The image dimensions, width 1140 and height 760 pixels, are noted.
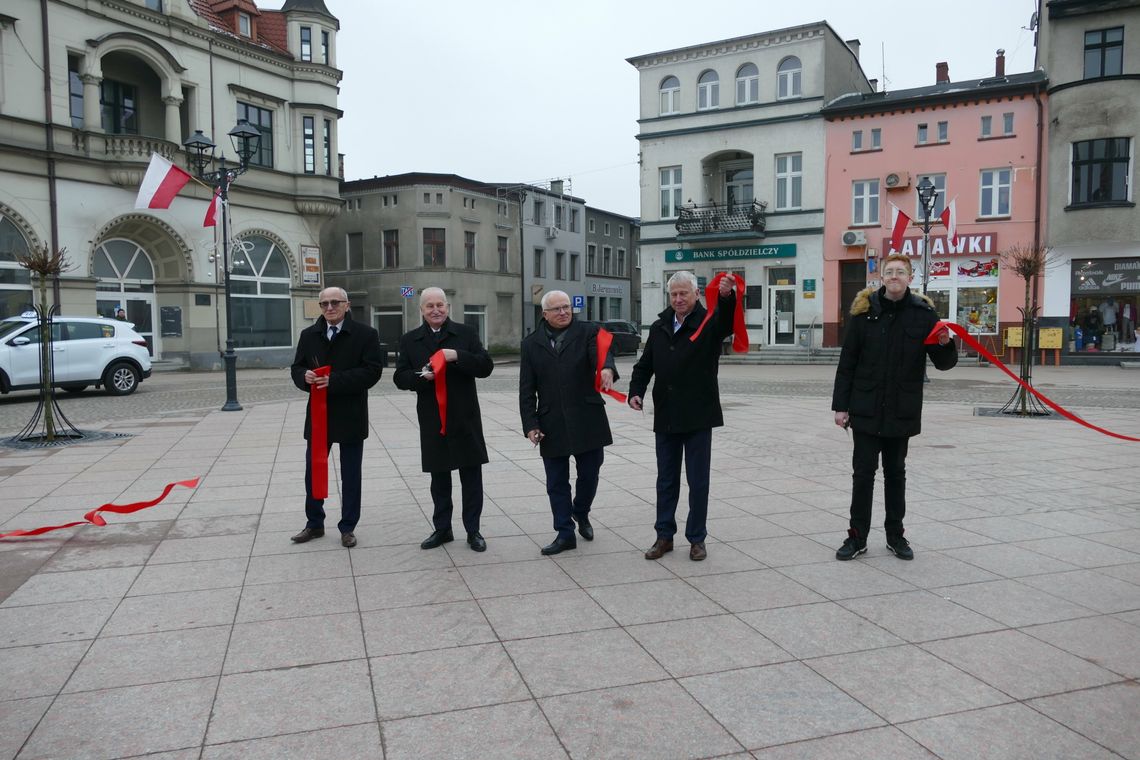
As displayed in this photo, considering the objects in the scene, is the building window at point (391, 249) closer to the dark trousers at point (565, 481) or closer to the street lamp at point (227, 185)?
the street lamp at point (227, 185)

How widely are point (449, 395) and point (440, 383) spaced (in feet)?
0.42

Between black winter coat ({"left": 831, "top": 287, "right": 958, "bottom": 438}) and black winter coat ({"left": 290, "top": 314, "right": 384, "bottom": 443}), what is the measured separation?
3304 millimetres

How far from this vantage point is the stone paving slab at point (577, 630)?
10.7 ft

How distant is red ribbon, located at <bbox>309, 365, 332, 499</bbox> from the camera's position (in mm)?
6035

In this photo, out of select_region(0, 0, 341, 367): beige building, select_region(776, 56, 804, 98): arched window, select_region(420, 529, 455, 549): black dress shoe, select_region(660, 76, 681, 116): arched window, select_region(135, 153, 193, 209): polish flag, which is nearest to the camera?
select_region(420, 529, 455, 549): black dress shoe

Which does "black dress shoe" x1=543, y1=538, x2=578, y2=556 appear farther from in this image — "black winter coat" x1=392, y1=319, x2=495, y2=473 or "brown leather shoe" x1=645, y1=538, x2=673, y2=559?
"black winter coat" x1=392, y1=319, x2=495, y2=473

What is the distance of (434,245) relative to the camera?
138 ft

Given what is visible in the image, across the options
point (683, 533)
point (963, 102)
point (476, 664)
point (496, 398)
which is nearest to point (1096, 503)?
point (683, 533)

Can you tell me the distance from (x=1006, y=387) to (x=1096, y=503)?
13626 mm

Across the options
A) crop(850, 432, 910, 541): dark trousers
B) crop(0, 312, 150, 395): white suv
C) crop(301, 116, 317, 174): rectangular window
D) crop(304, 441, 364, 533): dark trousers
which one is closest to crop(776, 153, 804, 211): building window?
crop(301, 116, 317, 174): rectangular window

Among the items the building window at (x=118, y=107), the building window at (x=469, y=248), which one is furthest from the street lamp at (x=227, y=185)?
the building window at (x=469, y=248)

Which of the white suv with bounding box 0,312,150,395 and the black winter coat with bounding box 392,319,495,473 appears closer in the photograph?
the black winter coat with bounding box 392,319,495,473

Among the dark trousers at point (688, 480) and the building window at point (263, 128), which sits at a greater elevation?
the building window at point (263, 128)

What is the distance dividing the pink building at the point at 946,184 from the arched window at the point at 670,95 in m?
6.24
